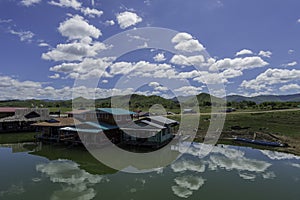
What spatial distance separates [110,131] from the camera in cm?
2895

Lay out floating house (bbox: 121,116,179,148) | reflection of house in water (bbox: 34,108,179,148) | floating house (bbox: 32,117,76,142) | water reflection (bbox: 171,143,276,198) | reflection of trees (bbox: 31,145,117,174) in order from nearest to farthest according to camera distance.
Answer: water reflection (bbox: 171,143,276,198)
reflection of trees (bbox: 31,145,117,174)
reflection of house in water (bbox: 34,108,179,148)
floating house (bbox: 121,116,179,148)
floating house (bbox: 32,117,76,142)

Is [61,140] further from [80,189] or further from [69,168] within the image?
[80,189]

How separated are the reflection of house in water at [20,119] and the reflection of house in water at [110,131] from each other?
11.6 metres

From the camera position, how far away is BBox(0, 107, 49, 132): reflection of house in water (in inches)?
1582

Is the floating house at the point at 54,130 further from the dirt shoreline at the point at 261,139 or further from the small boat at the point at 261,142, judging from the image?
the small boat at the point at 261,142

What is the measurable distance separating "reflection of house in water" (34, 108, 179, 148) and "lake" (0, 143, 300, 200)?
9.95 feet

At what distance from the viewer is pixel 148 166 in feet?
69.2

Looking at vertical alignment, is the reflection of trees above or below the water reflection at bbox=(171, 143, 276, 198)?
above

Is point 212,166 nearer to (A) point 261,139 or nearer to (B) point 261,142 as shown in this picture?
(B) point 261,142

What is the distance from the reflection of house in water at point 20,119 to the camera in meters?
40.2

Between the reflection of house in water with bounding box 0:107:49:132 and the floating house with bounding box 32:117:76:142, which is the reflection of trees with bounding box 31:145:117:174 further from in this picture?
the reflection of house in water with bounding box 0:107:49:132

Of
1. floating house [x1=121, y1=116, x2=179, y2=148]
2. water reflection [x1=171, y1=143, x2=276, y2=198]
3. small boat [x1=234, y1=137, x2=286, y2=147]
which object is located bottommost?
water reflection [x1=171, y1=143, x2=276, y2=198]

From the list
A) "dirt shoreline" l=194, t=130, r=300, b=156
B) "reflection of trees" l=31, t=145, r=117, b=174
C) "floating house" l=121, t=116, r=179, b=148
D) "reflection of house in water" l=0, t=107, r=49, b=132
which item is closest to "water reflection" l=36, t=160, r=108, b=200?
"reflection of trees" l=31, t=145, r=117, b=174

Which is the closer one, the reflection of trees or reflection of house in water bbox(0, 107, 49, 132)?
the reflection of trees
